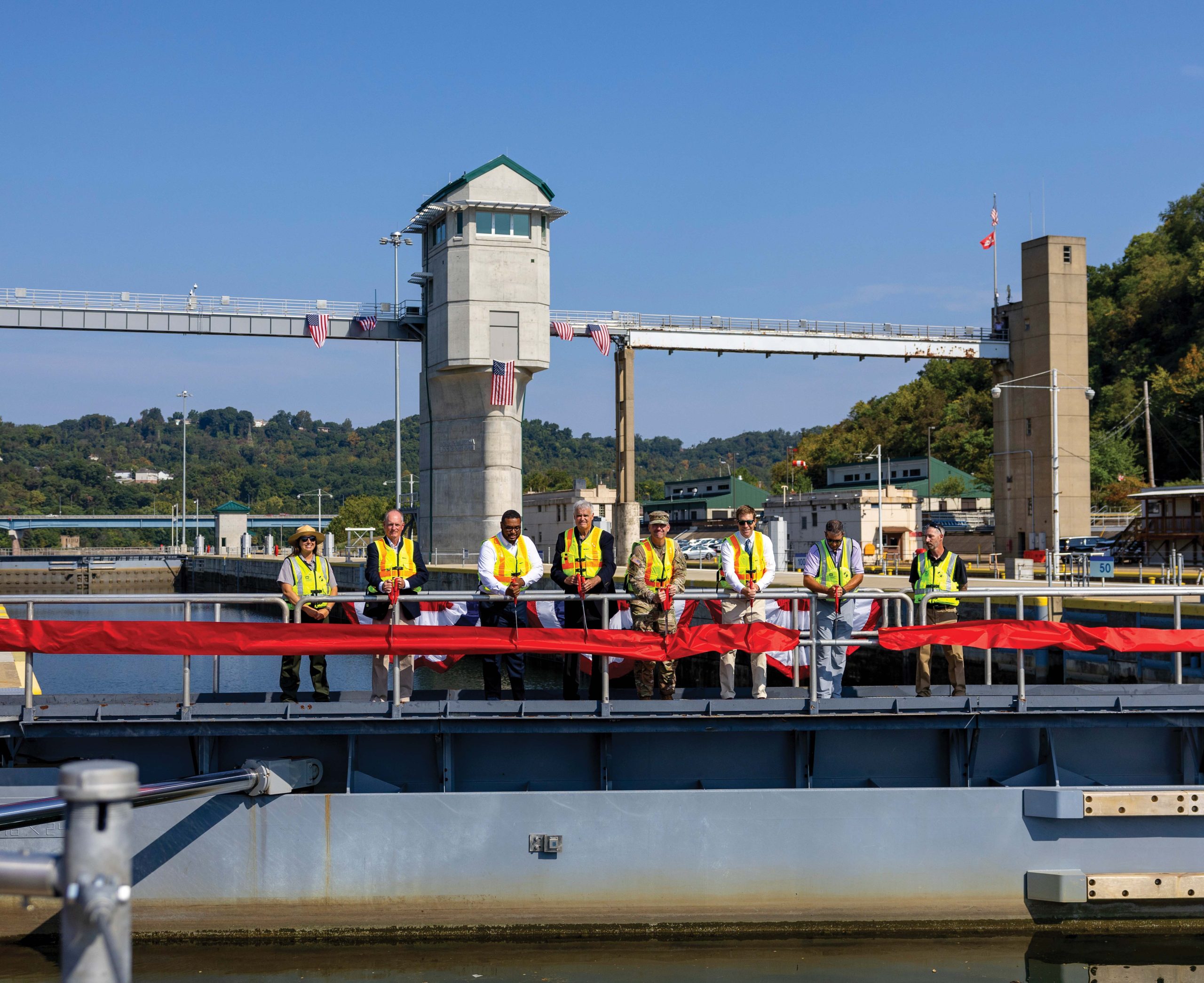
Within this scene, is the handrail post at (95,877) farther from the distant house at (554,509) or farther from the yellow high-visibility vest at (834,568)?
the distant house at (554,509)

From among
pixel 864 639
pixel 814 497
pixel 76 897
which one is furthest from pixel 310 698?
pixel 814 497

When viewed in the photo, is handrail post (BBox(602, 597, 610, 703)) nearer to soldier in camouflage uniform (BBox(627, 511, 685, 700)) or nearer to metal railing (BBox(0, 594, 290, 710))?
soldier in camouflage uniform (BBox(627, 511, 685, 700))

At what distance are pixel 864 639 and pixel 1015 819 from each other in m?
1.90

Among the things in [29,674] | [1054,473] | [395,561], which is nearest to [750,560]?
[395,561]

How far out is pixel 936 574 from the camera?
10.7 m

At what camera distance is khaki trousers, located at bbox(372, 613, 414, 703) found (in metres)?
10.1

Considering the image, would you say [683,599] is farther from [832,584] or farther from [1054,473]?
[1054,473]

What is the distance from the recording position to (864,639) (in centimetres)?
980

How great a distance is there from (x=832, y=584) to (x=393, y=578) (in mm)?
4135

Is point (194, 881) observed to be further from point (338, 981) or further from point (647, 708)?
point (647, 708)

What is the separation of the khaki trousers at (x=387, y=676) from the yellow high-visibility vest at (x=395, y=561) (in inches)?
15.2

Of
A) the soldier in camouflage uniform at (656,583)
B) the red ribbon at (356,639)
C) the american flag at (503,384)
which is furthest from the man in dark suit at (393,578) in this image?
the american flag at (503,384)

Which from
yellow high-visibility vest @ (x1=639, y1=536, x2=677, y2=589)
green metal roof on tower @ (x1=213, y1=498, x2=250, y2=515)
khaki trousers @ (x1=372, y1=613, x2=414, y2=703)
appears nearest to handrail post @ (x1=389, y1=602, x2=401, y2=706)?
khaki trousers @ (x1=372, y1=613, x2=414, y2=703)

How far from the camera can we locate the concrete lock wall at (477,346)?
46.1 meters
